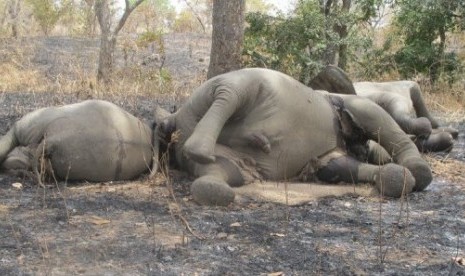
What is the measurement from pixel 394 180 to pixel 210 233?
5.15 feet

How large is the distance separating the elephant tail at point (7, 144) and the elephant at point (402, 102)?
2.56 m

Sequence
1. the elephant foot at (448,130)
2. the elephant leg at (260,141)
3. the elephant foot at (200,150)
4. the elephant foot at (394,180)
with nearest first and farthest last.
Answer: the elephant foot at (200,150) → the elephant foot at (394,180) → the elephant leg at (260,141) → the elephant foot at (448,130)

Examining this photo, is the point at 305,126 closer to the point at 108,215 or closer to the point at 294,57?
the point at 108,215

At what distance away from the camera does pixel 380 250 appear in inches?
127

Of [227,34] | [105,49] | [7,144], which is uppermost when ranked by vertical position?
[227,34]

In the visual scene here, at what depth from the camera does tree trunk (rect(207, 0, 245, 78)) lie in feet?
23.9

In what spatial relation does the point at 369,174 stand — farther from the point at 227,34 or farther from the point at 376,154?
the point at 227,34

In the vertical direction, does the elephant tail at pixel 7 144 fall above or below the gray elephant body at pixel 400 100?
below

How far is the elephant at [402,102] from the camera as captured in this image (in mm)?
5750

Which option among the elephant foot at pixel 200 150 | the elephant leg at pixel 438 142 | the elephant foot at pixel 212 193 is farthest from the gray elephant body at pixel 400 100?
the elephant foot at pixel 212 193

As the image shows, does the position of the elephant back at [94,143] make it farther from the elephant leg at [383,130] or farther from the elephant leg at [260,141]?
the elephant leg at [383,130]

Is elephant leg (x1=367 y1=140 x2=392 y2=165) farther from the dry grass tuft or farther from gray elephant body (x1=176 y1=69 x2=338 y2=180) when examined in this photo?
gray elephant body (x1=176 y1=69 x2=338 y2=180)

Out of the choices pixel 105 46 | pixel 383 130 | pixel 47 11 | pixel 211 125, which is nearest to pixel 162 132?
pixel 211 125

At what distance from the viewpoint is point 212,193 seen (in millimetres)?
4078
